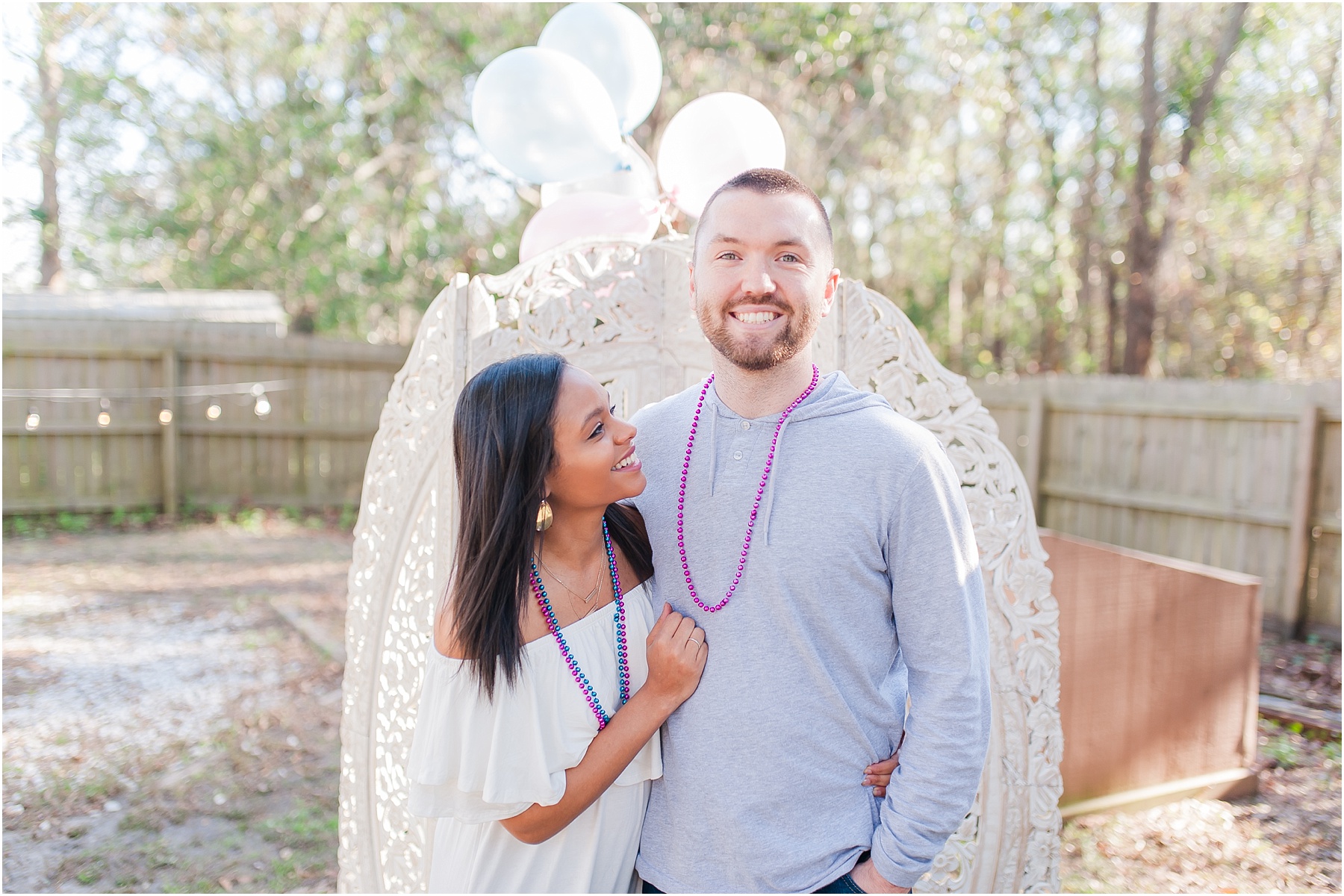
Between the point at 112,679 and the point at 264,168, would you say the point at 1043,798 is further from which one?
the point at 264,168

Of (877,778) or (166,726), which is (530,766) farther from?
(166,726)

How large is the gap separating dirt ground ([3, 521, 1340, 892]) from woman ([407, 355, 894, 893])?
7.00ft

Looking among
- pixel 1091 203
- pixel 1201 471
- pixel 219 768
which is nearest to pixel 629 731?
pixel 219 768

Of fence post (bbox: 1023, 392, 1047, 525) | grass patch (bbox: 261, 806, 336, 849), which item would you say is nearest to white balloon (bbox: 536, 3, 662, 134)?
grass patch (bbox: 261, 806, 336, 849)

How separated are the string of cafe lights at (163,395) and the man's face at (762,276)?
24.0ft

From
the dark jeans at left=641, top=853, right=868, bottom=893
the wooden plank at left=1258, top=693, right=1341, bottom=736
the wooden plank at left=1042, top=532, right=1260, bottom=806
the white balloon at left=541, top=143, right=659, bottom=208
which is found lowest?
the wooden plank at left=1258, top=693, right=1341, bottom=736

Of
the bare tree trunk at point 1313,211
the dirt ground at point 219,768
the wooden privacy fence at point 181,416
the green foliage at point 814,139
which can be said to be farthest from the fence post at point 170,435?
the bare tree trunk at point 1313,211

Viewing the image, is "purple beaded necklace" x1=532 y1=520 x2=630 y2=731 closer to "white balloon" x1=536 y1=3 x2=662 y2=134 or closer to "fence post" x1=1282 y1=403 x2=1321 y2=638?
"white balloon" x1=536 y1=3 x2=662 y2=134

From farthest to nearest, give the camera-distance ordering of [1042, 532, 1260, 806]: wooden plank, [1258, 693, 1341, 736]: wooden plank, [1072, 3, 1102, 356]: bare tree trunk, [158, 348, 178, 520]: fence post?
[1072, 3, 1102, 356]: bare tree trunk → [158, 348, 178, 520]: fence post → [1258, 693, 1341, 736]: wooden plank → [1042, 532, 1260, 806]: wooden plank

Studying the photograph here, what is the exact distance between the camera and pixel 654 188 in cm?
304

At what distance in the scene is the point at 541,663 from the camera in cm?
153

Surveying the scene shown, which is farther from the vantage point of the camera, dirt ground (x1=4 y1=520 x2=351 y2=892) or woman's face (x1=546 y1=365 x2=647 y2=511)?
dirt ground (x1=4 y1=520 x2=351 y2=892)

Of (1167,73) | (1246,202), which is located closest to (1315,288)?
(1246,202)

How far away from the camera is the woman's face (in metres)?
1.54
